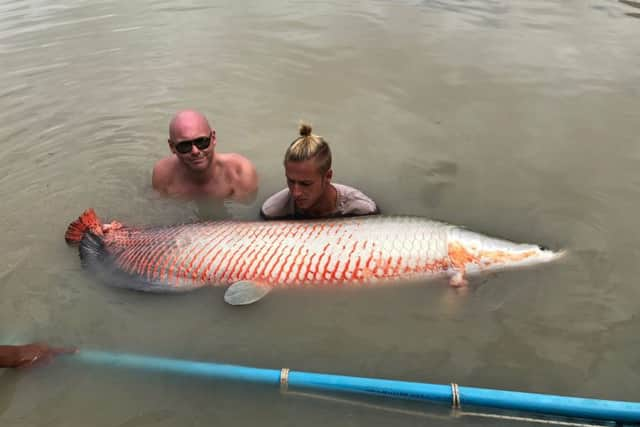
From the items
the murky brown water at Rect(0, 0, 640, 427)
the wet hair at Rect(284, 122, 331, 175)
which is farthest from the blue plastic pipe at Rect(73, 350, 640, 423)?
the wet hair at Rect(284, 122, 331, 175)

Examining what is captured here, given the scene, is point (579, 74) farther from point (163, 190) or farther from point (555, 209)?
point (163, 190)

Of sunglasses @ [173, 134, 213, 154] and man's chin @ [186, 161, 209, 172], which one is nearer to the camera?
sunglasses @ [173, 134, 213, 154]

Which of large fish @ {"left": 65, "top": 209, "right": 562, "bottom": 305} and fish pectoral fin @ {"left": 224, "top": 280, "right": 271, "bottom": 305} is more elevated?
large fish @ {"left": 65, "top": 209, "right": 562, "bottom": 305}

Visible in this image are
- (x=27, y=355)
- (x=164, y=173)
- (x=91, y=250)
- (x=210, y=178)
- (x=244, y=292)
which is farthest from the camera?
(x=164, y=173)

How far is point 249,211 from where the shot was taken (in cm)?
467

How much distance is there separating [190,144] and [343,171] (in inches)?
62.3

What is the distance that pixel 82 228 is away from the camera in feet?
13.3

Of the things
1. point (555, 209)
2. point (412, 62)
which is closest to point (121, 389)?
point (555, 209)

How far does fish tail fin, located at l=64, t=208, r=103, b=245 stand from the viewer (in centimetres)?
402

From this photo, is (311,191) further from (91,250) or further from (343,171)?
(91,250)

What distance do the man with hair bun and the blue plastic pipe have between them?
4.47 ft

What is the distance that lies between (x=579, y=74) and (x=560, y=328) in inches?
168

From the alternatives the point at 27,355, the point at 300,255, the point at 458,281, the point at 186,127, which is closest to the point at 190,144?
the point at 186,127

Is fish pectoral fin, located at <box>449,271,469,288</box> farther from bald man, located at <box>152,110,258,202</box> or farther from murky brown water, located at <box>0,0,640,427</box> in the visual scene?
bald man, located at <box>152,110,258,202</box>
